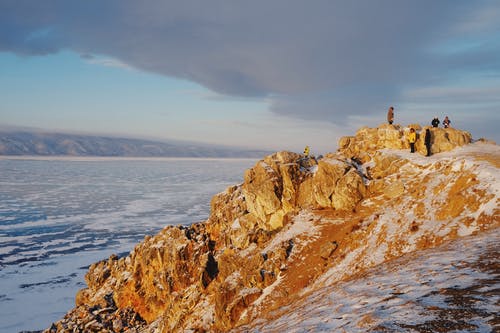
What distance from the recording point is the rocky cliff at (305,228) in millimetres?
24719

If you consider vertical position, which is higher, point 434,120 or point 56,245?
point 434,120

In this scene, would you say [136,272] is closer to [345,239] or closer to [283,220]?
[283,220]

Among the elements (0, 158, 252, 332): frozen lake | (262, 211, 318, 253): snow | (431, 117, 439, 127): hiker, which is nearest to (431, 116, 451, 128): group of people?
(431, 117, 439, 127): hiker

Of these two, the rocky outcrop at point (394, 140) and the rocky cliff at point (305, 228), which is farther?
the rocky outcrop at point (394, 140)

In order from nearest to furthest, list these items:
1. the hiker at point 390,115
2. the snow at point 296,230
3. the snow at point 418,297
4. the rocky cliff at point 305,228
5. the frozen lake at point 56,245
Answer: the snow at point 418,297 < the rocky cliff at point 305,228 < the snow at point 296,230 < the hiker at point 390,115 < the frozen lake at point 56,245

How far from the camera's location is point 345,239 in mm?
28281

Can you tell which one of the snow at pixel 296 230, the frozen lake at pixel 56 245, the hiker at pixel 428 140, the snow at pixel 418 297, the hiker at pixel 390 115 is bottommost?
the frozen lake at pixel 56 245

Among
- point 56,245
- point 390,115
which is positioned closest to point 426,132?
point 390,115

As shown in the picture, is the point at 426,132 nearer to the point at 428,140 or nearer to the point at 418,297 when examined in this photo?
the point at 428,140

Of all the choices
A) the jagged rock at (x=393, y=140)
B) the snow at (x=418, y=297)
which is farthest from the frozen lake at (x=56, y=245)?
the snow at (x=418, y=297)

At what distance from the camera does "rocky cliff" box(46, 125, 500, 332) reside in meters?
24.7

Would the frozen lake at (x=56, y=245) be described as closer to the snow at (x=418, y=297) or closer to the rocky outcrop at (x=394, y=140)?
the rocky outcrop at (x=394, y=140)

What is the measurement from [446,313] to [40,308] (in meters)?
100

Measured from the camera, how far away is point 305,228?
32.6 meters
